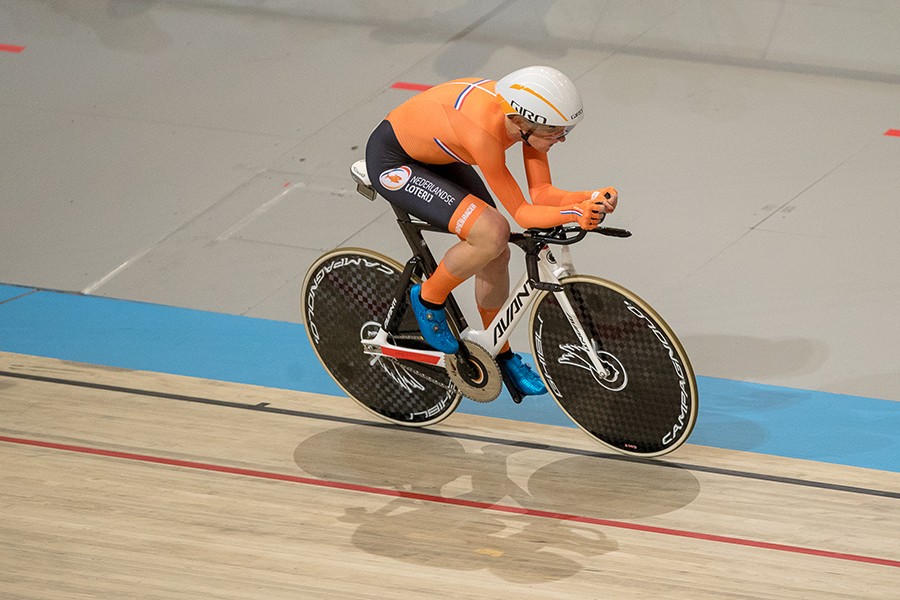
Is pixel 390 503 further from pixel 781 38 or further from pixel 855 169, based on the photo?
pixel 781 38

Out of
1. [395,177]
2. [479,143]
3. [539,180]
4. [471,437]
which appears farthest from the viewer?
[471,437]

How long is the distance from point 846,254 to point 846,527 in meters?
1.91

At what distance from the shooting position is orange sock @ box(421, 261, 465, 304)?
380 centimetres

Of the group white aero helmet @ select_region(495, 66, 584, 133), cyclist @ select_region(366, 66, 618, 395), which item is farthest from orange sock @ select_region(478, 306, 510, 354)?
white aero helmet @ select_region(495, 66, 584, 133)

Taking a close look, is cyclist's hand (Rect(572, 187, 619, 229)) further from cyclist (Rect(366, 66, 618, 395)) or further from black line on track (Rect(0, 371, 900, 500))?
black line on track (Rect(0, 371, 900, 500))

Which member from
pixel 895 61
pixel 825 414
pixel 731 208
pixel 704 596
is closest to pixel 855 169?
pixel 731 208

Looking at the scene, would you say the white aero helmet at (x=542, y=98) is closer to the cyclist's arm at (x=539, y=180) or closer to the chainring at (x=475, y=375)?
the cyclist's arm at (x=539, y=180)

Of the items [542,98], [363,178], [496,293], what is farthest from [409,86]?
[542,98]

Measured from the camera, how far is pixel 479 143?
356 cm

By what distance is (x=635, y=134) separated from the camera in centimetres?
621

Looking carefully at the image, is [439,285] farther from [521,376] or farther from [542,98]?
[542,98]

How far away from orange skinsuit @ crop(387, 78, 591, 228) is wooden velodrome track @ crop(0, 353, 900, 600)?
86cm

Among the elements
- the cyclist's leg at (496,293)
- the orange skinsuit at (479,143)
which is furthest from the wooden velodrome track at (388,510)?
the orange skinsuit at (479,143)

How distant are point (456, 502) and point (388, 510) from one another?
21 centimetres
